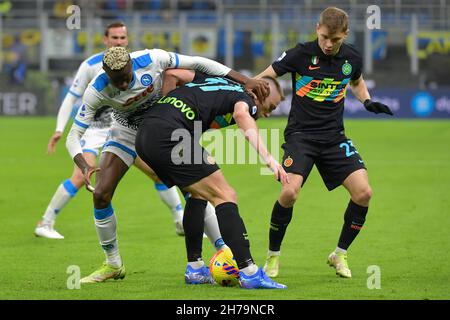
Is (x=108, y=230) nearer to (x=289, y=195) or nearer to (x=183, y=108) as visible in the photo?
(x=183, y=108)

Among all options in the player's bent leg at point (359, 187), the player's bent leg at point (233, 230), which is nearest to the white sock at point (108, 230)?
the player's bent leg at point (233, 230)

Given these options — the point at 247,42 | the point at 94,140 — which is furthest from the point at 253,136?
the point at 247,42

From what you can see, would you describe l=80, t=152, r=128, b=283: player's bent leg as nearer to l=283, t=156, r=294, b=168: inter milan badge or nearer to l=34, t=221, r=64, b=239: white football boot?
l=283, t=156, r=294, b=168: inter milan badge

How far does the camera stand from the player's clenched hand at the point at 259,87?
25.9ft

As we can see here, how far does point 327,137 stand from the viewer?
28.3ft

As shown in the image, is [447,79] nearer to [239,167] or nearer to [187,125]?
[239,167]

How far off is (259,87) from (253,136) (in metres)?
0.71

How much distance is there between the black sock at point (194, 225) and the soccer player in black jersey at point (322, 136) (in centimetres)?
67

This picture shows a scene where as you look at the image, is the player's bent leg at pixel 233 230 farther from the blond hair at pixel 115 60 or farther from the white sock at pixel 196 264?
the blond hair at pixel 115 60

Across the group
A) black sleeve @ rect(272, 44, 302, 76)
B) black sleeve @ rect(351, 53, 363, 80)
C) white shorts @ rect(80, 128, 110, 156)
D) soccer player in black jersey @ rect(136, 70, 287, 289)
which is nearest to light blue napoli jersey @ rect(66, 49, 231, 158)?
soccer player in black jersey @ rect(136, 70, 287, 289)

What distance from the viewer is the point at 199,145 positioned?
7.61 meters

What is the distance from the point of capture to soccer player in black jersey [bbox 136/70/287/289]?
24.5 feet
